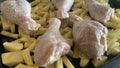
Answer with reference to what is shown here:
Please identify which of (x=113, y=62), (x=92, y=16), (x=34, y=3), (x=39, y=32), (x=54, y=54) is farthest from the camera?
(x=34, y=3)

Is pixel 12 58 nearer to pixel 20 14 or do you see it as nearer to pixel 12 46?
pixel 12 46

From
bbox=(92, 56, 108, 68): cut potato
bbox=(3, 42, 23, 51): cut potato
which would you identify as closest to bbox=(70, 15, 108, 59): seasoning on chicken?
bbox=(92, 56, 108, 68): cut potato

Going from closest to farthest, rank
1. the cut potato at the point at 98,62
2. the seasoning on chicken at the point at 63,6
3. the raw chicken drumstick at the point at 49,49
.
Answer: the raw chicken drumstick at the point at 49,49 → the cut potato at the point at 98,62 → the seasoning on chicken at the point at 63,6

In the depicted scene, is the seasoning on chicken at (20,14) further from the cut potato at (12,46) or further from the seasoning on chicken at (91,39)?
the seasoning on chicken at (91,39)

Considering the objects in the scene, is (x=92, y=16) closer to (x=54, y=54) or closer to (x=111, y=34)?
(x=111, y=34)

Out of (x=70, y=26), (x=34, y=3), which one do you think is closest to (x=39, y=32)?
(x=70, y=26)

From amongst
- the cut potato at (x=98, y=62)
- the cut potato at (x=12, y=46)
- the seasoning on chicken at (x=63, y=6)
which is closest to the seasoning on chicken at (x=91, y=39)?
the cut potato at (x=98, y=62)

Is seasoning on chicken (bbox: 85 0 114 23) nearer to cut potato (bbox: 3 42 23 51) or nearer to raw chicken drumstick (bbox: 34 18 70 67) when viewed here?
raw chicken drumstick (bbox: 34 18 70 67)

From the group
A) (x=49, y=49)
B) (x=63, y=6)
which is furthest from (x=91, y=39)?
(x=63, y=6)
